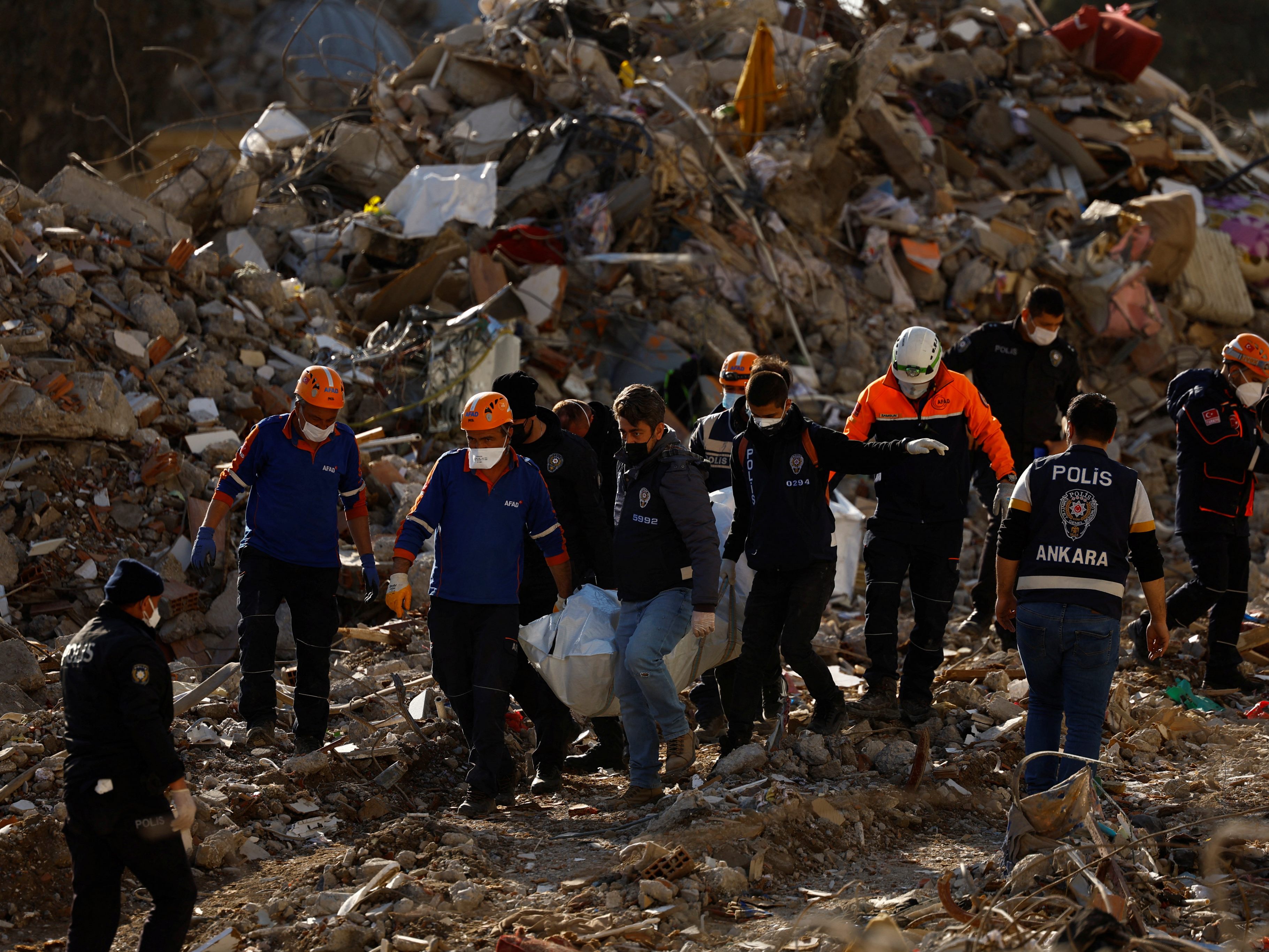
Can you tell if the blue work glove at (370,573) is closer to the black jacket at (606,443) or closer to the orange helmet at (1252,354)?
the black jacket at (606,443)

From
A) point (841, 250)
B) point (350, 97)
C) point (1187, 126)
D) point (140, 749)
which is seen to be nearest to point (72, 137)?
point (350, 97)

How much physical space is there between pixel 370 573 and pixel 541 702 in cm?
111

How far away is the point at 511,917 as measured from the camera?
3.81 m

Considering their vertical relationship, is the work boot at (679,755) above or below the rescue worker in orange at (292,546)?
below

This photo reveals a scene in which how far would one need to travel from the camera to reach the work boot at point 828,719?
556cm

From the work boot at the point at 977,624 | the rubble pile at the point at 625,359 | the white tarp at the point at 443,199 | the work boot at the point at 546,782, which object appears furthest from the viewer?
the white tarp at the point at 443,199

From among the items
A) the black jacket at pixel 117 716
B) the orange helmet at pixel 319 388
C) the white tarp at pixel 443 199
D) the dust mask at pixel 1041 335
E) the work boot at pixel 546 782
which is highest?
the white tarp at pixel 443 199

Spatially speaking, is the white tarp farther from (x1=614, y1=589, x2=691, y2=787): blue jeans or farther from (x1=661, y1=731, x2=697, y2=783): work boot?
(x1=661, y1=731, x2=697, y2=783): work boot

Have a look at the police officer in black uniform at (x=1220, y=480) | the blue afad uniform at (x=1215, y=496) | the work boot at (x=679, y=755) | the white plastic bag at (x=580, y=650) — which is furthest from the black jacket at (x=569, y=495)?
the blue afad uniform at (x=1215, y=496)

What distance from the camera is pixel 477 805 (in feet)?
16.5

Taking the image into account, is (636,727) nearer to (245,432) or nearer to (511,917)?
(511,917)

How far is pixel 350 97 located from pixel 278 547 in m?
10.0

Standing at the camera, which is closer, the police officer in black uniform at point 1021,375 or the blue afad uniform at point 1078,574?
the blue afad uniform at point 1078,574

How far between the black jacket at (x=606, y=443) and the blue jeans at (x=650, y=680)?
3.13ft
